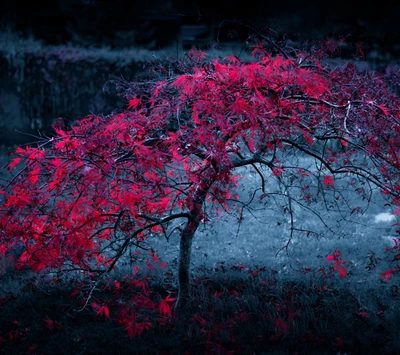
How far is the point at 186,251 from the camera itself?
4762 millimetres

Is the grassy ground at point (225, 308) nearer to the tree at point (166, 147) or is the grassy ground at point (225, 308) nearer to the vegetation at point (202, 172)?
the vegetation at point (202, 172)

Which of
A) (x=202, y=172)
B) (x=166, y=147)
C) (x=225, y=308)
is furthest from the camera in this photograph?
(x=225, y=308)

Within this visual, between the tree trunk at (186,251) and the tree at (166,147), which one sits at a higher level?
the tree at (166,147)

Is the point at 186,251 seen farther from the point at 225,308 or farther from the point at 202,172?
the point at 202,172

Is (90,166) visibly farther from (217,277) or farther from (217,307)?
(217,277)

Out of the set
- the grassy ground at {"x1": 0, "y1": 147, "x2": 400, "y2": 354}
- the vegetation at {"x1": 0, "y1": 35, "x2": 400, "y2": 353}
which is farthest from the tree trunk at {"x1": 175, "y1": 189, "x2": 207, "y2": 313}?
the grassy ground at {"x1": 0, "y1": 147, "x2": 400, "y2": 354}

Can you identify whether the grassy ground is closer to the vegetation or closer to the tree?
the vegetation

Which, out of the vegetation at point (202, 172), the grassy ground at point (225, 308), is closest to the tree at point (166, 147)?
the vegetation at point (202, 172)

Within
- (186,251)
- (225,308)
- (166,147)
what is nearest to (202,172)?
(166,147)

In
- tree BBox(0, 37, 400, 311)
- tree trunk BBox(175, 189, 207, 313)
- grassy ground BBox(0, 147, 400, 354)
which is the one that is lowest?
grassy ground BBox(0, 147, 400, 354)

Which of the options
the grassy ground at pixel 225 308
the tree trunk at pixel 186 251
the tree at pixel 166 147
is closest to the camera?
the tree at pixel 166 147

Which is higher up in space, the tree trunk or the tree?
the tree

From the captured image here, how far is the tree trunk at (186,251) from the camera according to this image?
4.44 m

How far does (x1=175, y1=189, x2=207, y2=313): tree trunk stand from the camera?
14.6 ft
